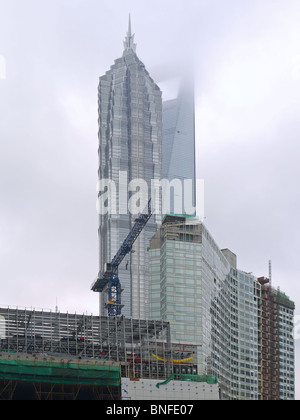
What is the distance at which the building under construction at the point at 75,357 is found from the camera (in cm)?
14362

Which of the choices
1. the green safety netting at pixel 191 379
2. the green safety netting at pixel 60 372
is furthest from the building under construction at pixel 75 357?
the green safety netting at pixel 191 379

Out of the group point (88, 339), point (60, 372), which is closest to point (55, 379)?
point (60, 372)

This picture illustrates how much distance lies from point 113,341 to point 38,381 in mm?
26261

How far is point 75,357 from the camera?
5979 inches

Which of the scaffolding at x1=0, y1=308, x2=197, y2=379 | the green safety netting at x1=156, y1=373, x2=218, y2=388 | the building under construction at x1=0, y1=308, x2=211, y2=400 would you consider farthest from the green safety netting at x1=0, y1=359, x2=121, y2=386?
the green safety netting at x1=156, y1=373, x2=218, y2=388

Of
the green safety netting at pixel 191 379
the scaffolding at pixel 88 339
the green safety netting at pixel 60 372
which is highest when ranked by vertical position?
the scaffolding at pixel 88 339

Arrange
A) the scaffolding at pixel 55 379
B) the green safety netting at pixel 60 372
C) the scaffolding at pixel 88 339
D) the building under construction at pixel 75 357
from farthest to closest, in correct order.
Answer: the scaffolding at pixel 88 339, the building under construction at pixel 75 357, the green safety netting at pixel 60 372, the scaffolding at pixel 55 379

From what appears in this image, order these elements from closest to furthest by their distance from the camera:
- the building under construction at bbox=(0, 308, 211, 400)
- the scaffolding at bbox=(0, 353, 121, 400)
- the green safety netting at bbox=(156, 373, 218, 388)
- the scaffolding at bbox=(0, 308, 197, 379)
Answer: the scaffolding at bbox=(0, 353, 121, 400)
the building under construction at bbox=(0, 308, 211, 400)
the green safety netting at bbox=(156, 373, 218, 388)
the scaffolding at bbox=(0, 308, 197, 379)

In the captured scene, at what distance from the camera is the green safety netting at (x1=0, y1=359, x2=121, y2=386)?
5615 inches

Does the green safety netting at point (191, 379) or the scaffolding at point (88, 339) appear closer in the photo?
the green safety netting at point (191, 379)

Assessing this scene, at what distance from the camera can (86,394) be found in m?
147

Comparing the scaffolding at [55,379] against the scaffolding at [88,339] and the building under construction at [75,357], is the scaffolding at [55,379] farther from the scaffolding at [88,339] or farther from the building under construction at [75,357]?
the scaffolding at [88,339]

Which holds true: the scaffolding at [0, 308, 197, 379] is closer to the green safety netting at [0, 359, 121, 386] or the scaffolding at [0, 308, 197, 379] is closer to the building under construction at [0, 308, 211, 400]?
the building under construction at [0, 308, 211, 400]

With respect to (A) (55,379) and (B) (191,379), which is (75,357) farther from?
(B) (191,379)
